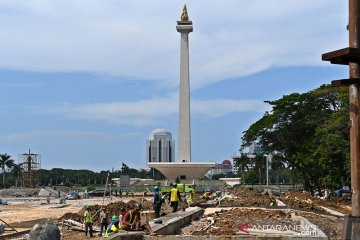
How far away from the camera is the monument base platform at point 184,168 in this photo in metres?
78.8

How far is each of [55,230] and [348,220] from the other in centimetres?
403

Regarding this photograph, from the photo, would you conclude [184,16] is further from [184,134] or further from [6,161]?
[6,161]

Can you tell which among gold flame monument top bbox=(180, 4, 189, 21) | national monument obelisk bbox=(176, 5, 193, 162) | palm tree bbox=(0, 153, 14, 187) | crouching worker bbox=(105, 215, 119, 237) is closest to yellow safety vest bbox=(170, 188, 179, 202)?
crouching worker bbox=(105, 215, 119, 237)

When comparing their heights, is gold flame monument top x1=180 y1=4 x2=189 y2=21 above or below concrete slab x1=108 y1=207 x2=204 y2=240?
above

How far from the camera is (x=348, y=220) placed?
7.32 meters

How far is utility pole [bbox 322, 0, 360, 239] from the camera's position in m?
7.28

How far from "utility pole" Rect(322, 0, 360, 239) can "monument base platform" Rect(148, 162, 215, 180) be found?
71076mm

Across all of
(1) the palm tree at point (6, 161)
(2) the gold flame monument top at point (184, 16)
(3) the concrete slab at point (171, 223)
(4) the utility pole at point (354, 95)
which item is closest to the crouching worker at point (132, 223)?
(3) the concrete slab at point (171, 223)

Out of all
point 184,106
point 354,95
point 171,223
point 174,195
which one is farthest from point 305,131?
point 354,95

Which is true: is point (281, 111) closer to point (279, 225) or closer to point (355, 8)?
point (279, 225)

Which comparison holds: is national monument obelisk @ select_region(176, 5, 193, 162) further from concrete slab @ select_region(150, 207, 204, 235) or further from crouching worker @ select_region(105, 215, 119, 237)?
crouching worker @ select_region(105, 215, 119, 237)

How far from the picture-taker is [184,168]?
79.6 m

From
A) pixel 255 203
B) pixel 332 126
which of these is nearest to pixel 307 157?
pixel 332 126

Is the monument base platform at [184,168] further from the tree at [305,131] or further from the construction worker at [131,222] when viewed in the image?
the construction worker at [131,222]
